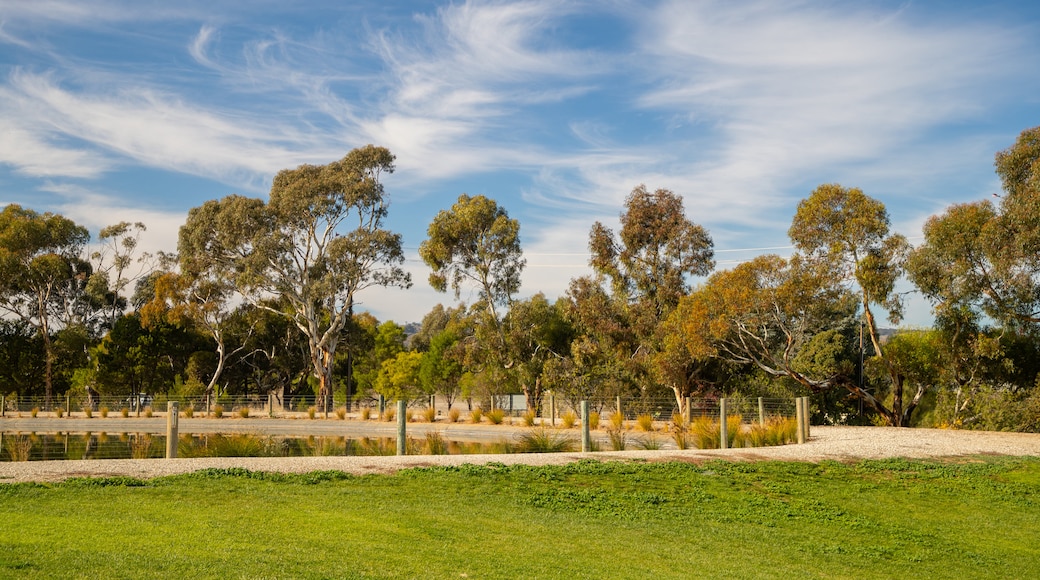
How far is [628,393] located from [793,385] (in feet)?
21.8

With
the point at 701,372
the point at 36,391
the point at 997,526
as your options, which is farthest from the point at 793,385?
the point at 36,391

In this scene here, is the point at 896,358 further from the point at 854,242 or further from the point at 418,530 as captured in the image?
the point at 418,530

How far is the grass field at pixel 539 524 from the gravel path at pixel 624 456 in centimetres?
76

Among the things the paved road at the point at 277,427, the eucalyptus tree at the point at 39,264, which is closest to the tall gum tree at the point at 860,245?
the paved road at the point at 277,427

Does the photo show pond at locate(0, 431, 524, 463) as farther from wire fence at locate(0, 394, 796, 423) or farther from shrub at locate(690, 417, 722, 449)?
wire fence at locate(0, 394, 796, 423)

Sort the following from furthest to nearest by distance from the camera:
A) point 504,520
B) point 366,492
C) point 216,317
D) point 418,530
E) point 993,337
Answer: point 216,317, point 993,337, point 366,492, point 504,520, point 418,530

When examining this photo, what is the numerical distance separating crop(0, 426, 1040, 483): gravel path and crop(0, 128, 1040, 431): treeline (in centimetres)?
522

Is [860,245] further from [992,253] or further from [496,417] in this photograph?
[496,417]

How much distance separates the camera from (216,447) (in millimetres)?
16781

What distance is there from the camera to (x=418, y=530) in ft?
29.5

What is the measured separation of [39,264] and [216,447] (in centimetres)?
4294

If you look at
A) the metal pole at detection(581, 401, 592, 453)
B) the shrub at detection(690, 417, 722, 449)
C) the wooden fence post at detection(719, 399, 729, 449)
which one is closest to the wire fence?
the shrub at detection(690, 417, 722, 449)

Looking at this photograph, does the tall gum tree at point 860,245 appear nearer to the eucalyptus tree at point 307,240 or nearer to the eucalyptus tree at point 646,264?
the eucalyptus tree at point 646,264

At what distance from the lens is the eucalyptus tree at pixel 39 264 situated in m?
52.3
